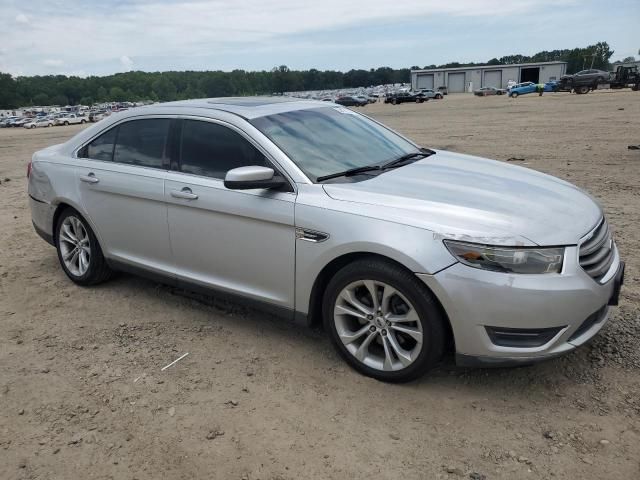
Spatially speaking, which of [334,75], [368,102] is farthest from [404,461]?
[334,75]

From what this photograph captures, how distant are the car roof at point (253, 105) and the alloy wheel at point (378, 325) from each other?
1541 mm

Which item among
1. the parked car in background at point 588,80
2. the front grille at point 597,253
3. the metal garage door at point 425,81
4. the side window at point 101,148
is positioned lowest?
the front grille at point 597,253

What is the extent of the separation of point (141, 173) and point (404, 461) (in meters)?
2.88

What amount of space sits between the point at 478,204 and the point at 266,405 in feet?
5.50

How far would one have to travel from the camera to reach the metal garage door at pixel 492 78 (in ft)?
337

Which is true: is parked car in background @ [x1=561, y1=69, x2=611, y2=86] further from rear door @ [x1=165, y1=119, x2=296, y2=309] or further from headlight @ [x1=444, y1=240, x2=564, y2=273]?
headlight @ [x1=444, y1=240, x2=564, y2=273]

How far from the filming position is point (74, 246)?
16.6ft

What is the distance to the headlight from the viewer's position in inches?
110

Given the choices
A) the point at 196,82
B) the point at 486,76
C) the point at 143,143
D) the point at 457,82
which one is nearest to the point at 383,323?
the point at 143,143

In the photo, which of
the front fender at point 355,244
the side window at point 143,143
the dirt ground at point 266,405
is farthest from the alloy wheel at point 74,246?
the front fender at point 355,244

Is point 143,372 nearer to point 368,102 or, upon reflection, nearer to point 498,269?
point 498,269

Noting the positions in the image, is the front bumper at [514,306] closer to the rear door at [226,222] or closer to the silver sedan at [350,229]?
the silver sedan at [350,229]

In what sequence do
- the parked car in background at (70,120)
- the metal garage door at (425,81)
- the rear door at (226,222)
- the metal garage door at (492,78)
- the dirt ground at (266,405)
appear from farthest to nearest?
the metal garage door at (425,81), the metal garage door at (492,78), the parked car in background at (70,120), the rear door at (226,222), the dirt ground at (266,405)

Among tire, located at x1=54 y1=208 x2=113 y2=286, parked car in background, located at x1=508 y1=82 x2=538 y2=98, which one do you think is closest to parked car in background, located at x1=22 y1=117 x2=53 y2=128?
parked car in background, located at x1=508 y1=82 x2=538 y2=98
